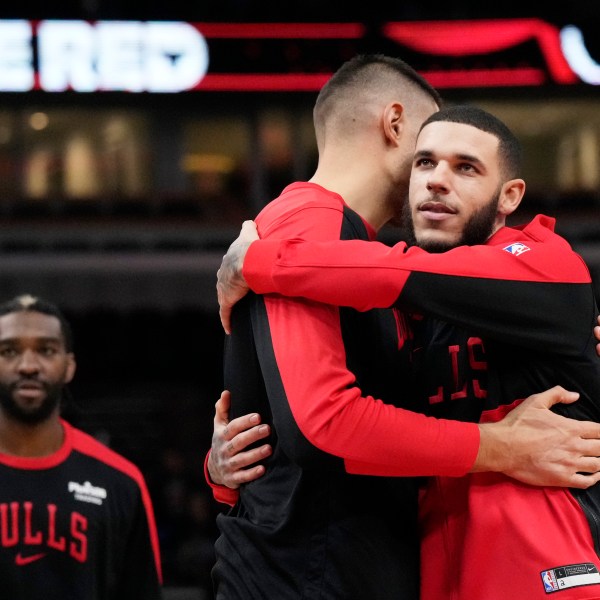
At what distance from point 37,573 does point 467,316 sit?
2.79 m

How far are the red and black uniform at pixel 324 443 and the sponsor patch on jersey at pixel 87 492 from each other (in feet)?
7.09

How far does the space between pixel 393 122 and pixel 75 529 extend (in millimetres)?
2611

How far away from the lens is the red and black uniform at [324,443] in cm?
256

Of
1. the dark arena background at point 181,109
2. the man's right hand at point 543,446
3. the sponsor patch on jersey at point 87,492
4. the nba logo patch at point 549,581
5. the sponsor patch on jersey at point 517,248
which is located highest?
the dark arena background at point 181,109

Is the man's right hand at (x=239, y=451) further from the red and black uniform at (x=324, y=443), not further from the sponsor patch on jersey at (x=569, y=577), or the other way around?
the sponsor patch on jersey at (x=569, y=577)

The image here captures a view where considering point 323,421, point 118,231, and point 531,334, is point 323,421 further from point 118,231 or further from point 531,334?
point 118,231

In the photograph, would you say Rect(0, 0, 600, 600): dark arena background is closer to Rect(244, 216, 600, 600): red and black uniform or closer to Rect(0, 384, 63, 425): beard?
Rect(0, 384, 63, 425): beard

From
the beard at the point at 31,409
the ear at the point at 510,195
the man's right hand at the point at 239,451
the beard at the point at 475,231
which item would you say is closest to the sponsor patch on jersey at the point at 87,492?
the beard at the point at 31,409

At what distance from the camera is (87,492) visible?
4.97m

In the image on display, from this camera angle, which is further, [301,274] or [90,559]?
[90,559]

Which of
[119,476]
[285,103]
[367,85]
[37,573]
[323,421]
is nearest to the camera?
[323,421]

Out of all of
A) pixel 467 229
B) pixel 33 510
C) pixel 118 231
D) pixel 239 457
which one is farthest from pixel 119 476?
pixel 118 231

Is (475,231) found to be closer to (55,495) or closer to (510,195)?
(510,195)

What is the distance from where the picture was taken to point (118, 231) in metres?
15.9
